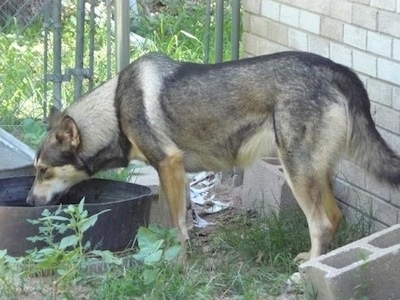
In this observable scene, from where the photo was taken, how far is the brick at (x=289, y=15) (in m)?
6.77

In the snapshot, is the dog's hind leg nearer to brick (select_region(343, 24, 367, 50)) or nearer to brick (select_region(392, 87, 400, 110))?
brick (select_region(392, 87, 400, 110))

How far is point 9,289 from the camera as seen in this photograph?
5191 millimetres

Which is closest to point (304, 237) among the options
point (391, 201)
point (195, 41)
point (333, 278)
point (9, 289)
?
point (391, 201)

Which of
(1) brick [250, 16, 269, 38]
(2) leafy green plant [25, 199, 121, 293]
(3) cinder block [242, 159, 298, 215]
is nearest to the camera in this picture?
(2) leafy green plant [25, 199, 121, 293]

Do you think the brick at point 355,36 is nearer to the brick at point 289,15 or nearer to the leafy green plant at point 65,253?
the brick at point 289,15

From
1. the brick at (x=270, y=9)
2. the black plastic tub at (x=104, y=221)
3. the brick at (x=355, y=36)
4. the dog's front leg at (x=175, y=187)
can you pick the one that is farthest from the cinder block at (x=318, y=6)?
the black plastic tub at (x=104, y=221)

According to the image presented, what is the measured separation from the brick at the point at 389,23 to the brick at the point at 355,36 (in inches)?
6.9

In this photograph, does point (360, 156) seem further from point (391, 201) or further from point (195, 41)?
point (195, 41)

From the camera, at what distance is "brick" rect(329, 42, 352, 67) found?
20.5 feet

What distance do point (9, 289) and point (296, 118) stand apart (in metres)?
1.66

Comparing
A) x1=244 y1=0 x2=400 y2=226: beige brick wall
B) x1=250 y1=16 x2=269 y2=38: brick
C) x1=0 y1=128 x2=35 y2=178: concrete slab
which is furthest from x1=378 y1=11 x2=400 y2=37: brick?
x1=0 y1=128 x2=35 y2=178: concrete slab

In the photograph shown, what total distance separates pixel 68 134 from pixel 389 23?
71.8 inches

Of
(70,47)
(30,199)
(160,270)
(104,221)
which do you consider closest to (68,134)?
(30,199)

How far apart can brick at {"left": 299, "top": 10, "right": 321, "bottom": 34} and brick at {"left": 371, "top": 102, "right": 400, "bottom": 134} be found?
28.0 inches
